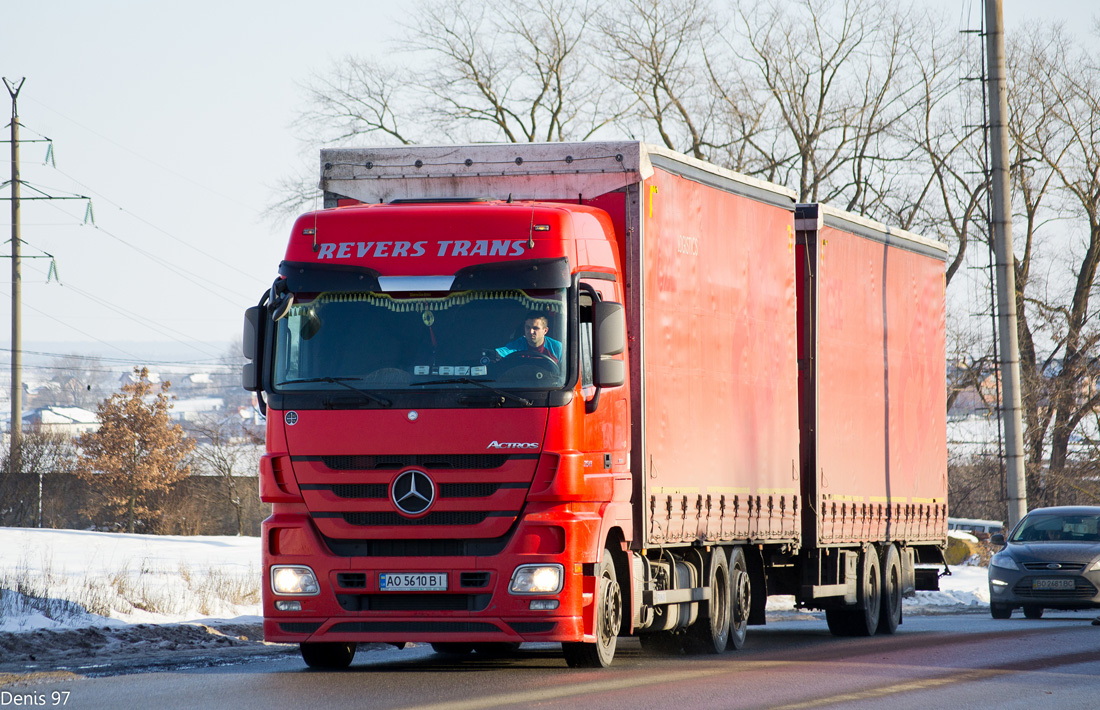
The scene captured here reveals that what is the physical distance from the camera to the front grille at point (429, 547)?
33.0 feet

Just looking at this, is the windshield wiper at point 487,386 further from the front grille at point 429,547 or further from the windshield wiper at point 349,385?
the front grille at point 429,547

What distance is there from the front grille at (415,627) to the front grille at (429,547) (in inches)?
18.5

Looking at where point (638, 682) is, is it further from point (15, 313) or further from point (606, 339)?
point (15, 313)

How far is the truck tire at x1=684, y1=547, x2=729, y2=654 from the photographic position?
519 inches

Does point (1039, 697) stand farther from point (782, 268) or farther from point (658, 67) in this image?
point (658, 67)

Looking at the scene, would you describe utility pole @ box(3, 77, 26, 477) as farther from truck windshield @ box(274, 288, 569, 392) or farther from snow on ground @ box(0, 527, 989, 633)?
truck windshield @ box(274, 288, 569, 392)

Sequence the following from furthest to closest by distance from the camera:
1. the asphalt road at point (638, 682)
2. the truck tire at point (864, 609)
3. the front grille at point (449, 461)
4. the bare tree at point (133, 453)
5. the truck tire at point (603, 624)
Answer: the bare tree at point (133, 453) < the truck tire at point (864, 609) < the truck tire at point (603, 624) < the front grille at point (449, 461) < the asphalt road at point (638, 682)

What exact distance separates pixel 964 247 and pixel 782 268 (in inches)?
1266

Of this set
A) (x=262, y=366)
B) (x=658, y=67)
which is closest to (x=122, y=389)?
(x=658, y=67)

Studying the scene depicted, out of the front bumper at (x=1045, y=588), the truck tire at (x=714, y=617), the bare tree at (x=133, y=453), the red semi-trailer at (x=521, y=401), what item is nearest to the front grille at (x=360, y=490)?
the red semi-trailer at (x=521, y=401)

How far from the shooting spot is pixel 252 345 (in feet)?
34.0

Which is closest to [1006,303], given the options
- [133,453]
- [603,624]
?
[603,624]

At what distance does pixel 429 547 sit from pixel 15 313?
36171mm

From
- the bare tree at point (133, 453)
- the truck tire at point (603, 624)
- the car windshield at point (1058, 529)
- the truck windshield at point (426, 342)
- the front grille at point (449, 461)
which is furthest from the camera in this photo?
the bare tree at point (133, 453)
